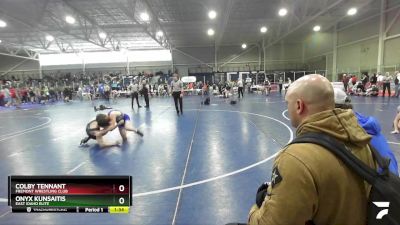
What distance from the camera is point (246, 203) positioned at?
12.6 feet

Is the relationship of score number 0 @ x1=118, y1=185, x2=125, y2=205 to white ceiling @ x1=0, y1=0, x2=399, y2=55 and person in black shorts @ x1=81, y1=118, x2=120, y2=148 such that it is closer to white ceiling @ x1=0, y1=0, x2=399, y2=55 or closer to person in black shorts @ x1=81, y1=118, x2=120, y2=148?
person in black shorts @ x1=81, y1=118, x2=120, y2=148

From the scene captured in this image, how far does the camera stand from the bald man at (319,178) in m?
1.20

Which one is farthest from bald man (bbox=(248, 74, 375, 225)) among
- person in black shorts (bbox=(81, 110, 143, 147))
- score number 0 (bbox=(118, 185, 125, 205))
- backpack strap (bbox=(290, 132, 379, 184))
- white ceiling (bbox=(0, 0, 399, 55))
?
white ceiling (bbox=(0, 0, 399, 55))

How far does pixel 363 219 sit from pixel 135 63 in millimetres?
40114

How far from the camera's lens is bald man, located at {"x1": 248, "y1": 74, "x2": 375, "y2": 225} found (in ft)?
3.94

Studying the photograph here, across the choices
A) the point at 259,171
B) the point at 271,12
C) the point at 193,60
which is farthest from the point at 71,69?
the point at 259,171

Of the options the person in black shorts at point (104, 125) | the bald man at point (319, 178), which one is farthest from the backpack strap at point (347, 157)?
the person in black shorts at point (104, 125)

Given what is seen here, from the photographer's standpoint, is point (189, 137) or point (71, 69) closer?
point (189, 137)

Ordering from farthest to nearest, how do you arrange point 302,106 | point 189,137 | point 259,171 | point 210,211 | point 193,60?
point 193,60, point 189,137, point 259,171, point 210,211, point 302,106

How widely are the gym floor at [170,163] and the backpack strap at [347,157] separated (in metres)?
2.45

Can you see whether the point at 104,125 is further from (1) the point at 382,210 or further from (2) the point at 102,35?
(2) the point at 102,35

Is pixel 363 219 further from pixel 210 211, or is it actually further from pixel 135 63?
pixel 135 63
